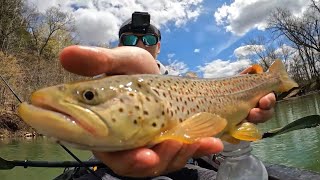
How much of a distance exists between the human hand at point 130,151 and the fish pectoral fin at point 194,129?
1.3 inches

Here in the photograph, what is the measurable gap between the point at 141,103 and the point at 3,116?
30.7m

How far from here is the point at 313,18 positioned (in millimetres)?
46375

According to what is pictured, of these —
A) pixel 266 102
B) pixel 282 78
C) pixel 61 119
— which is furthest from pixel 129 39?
pixel 61 119

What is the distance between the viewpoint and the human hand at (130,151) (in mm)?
1738

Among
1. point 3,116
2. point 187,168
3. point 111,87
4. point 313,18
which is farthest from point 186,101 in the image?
point 313,18

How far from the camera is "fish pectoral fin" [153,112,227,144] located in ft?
5.99

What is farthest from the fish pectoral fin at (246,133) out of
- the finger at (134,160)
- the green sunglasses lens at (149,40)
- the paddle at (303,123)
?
the green sunglasses lens at (149,40)

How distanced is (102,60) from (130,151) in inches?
18.9

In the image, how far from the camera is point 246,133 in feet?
8.24

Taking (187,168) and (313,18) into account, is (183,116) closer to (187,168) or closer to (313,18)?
(187,168)

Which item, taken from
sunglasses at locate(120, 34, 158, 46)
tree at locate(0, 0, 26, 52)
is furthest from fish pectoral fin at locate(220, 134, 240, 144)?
tree at locate(0, 0, 26, 52)

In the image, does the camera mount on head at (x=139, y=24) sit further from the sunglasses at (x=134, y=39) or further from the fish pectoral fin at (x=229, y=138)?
the fish pectoral fin at (x=229, y=138)

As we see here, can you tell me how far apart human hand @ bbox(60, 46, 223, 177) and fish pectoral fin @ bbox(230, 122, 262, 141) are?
571 mm

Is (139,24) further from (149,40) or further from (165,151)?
(165,151)
